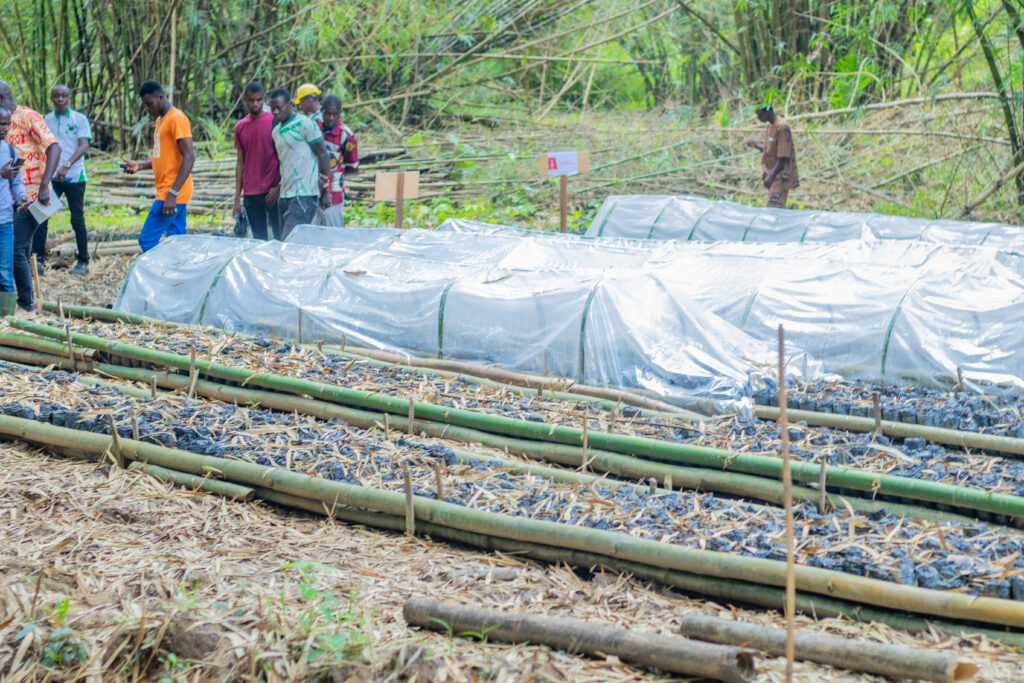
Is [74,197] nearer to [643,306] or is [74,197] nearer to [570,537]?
[643,306]

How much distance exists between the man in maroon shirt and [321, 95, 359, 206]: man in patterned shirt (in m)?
0.62

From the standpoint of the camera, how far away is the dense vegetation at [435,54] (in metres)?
12.4

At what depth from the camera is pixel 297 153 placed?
765cm

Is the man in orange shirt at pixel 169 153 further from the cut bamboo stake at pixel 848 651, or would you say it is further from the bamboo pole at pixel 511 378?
the cut bamboo stake at pixel 848 651

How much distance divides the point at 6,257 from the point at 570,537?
14.9 feet

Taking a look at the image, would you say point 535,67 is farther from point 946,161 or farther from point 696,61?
point 946,161

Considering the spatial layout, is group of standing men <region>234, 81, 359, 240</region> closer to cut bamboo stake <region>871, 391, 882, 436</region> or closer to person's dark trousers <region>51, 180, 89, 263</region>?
person's dark trousers <region>51, 180, 89, 263</region>

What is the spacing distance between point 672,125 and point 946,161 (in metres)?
4.00

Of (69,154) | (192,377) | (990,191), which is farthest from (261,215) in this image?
(990,191)

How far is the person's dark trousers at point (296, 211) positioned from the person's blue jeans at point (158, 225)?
76cm

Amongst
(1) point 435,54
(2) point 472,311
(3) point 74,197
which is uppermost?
(1) point 435,54

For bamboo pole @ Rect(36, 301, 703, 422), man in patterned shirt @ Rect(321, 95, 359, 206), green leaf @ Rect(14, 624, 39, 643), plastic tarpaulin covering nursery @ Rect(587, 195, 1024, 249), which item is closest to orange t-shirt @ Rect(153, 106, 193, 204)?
bamboo pole @ Rect(36, 301, 703, 422)

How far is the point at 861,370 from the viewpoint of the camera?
6.03 m

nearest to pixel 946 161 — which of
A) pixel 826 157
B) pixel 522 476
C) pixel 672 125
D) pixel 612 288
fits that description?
pixel 826 157
